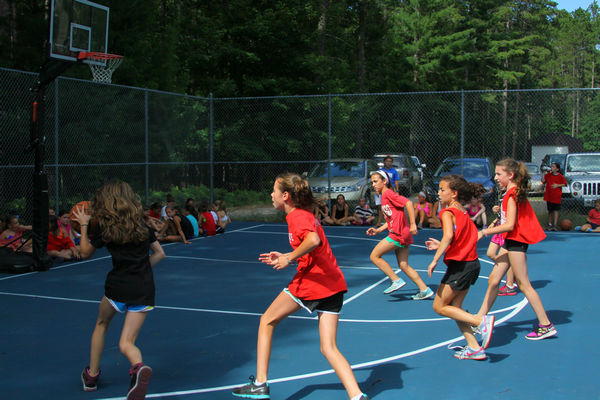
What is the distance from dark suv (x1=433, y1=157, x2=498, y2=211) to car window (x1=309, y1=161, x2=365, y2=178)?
6.83 feet

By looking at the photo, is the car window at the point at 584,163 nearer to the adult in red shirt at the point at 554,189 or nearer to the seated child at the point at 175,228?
the adult in red shirt at the point at 554,189

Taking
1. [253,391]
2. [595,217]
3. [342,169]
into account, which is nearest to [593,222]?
[595,217]

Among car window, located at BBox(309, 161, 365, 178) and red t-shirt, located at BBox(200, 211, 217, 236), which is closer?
red t-shirt, located at BBox(200, 211, 217, 236)

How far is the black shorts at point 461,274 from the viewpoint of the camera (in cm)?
548

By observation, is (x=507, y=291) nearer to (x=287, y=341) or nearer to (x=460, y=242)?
(x=460, y=242)

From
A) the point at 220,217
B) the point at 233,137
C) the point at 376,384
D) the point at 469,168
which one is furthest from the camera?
the point at 233,137

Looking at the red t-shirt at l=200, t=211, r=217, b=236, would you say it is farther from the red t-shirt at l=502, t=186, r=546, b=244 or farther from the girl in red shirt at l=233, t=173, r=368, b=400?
the girl in red shirt at l=233, t=173, r=368, b=400

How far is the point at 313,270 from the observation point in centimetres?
449

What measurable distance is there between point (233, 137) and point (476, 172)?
726 centimetres

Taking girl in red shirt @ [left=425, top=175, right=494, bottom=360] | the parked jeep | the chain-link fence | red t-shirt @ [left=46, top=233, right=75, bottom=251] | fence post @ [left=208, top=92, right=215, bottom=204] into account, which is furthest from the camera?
fence post @ [left=208, top=92, right=215, bottom=204]

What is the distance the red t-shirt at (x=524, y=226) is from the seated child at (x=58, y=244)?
788cm

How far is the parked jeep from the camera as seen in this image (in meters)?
17.6

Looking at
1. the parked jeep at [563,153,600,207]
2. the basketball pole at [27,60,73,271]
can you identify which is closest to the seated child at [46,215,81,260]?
the basketball pole at [27,60,73,271]

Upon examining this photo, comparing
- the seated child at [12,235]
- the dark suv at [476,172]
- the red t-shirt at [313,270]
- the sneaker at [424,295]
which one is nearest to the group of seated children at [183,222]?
the seated child at [12,235]
